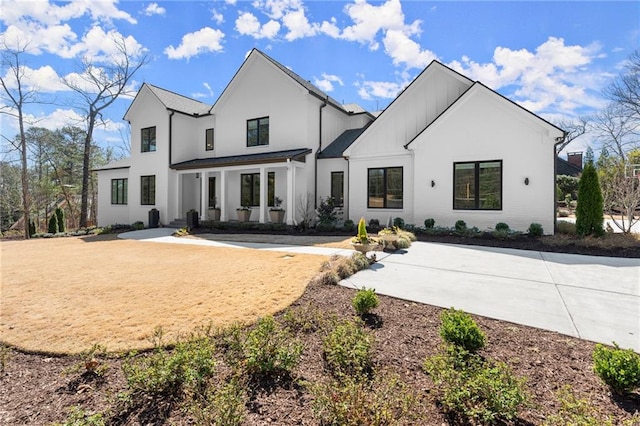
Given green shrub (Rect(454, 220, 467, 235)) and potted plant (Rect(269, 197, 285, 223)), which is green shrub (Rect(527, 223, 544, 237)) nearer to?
green shrub (Rect(454, 220, 467, 235))

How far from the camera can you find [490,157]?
475 inches

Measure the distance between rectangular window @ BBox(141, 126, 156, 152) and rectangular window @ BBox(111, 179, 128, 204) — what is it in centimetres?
329

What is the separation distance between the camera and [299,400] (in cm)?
274

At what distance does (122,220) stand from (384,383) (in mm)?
23726

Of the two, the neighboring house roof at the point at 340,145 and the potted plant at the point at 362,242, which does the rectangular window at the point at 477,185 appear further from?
the potted plant at the point at 362,242

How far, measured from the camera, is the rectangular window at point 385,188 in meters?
14.4

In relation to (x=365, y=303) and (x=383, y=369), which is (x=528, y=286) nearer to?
(x=365, y=303)

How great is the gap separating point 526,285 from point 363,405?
5.20 m

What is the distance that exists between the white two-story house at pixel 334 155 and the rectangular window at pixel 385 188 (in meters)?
0.05

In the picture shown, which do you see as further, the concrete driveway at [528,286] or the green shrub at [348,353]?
the concrete driveway at [528,286]

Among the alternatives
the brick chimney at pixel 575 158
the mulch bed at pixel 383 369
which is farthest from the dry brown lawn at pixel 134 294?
the brick chimney at pixel 575 158

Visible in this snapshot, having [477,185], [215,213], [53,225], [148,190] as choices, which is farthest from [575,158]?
[53,225]

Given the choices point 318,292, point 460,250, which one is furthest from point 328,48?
point 318,292

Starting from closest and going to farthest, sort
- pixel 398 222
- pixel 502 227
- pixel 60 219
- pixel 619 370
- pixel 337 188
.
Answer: pixel 619 370, pixel 502 227, pixel 398 222, pixel 337 188, pixel 60 219
